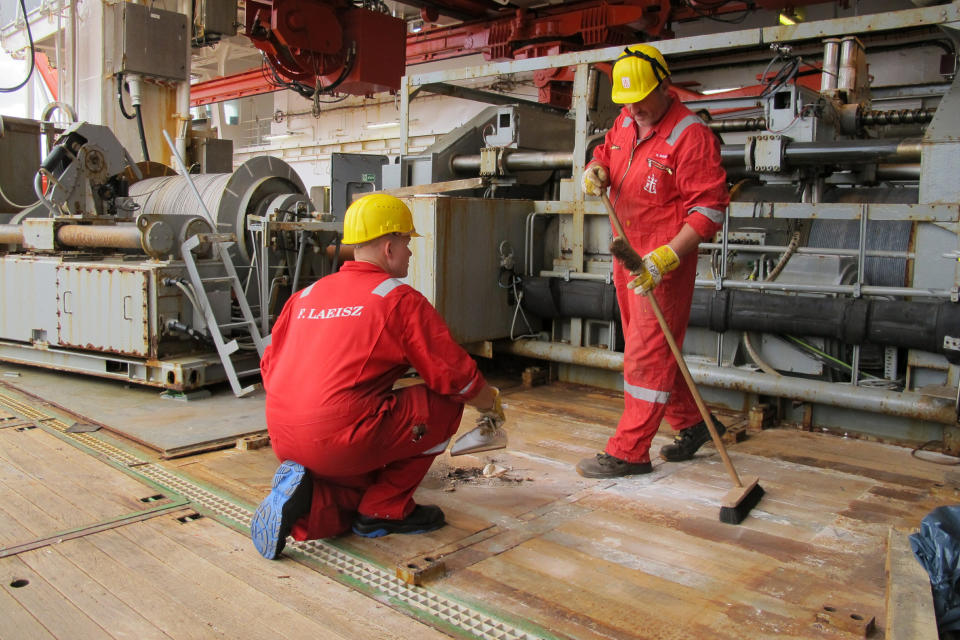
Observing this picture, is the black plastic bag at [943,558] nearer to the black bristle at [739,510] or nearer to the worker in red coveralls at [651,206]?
the black bristle at [739,510]

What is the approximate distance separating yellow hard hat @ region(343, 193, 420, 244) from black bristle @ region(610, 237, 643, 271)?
0.81 m

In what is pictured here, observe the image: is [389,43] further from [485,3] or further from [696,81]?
[696,81]

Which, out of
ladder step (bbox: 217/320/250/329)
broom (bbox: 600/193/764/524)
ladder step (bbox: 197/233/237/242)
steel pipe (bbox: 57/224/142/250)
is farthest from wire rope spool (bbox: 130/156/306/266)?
broom (bbox: 600/193/764/524)

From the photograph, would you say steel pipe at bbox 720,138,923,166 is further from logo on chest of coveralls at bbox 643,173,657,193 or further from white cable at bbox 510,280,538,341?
white cable at bbox 510,280,538,341

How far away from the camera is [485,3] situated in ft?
37.0

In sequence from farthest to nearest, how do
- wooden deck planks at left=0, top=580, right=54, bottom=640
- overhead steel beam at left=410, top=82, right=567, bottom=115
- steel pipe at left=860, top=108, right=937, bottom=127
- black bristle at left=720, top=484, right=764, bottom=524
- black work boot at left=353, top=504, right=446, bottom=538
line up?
overhead steel beam at left=410, top=82, right=567, bottom=115, steel pipe at left=860, top=108, right=937, bottom=127, black bristle at left=720, top=484, right=764, bottom=524, black work boot at left=353, top=504, right=446, bottom=538, wooden deck planks at left=0, top=580, right=54, bottom=640

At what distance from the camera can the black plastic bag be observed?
2305mm

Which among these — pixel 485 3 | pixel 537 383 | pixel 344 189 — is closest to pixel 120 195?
pixel 344 189

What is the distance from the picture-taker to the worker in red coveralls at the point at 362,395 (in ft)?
8.33

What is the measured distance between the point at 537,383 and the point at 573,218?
1120 millimetres

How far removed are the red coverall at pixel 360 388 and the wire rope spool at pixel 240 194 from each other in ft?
12.0

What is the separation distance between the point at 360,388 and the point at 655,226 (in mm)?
1618

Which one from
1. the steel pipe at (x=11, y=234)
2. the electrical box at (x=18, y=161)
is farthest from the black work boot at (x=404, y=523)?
the electrical box at (x=18, y=161)

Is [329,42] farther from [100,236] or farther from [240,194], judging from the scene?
[100,236]
